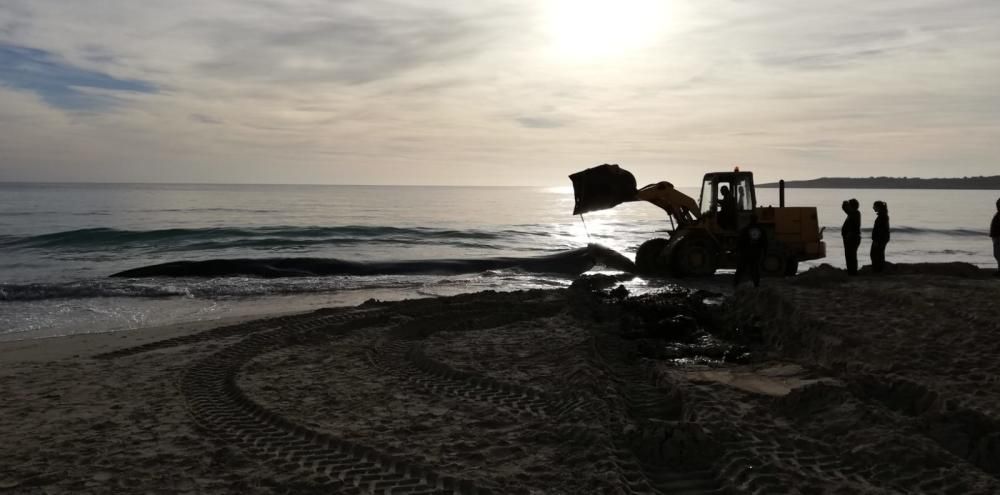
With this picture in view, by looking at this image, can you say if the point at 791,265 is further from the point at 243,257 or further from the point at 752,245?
the point at 243,257

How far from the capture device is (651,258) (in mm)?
15258

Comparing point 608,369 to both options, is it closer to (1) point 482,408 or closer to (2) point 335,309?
(1) point 482,408

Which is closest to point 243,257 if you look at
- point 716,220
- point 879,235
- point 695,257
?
point 695,257

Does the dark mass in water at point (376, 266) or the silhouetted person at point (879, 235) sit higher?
the silhouetted person at point (879, 235)

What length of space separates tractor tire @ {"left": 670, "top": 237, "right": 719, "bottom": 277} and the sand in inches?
204

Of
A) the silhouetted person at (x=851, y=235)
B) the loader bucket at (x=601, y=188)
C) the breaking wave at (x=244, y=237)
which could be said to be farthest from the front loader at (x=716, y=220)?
the breaking wave at (x=244, y=237)

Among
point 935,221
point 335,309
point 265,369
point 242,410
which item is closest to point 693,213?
point 335,309

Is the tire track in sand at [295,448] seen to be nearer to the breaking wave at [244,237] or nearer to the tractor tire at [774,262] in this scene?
the tractor tire at [774,262]

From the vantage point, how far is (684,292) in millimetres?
10828

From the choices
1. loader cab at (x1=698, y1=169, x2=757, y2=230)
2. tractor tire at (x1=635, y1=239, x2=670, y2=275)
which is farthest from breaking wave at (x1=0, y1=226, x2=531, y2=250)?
loader cab at (x1=698, y1=169, x2=757, y2=230)

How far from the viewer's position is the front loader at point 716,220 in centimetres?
1390

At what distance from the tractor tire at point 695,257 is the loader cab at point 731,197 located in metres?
0.57

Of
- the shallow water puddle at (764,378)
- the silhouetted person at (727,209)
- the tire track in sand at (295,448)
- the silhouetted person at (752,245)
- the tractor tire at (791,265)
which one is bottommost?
the tire track in sand at (295,448)

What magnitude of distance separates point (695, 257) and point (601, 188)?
2.53 m
